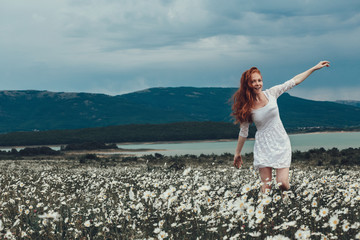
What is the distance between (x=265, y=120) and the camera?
301 inches

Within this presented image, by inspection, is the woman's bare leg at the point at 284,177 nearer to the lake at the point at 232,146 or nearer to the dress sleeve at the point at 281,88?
the dress sleeve at the point at 281,88

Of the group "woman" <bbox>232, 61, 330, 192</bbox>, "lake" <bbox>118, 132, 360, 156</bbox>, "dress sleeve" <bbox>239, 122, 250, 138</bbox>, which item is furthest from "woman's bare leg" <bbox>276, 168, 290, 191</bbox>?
"lake" <bbox>118, 132, 360, 156</bbox>

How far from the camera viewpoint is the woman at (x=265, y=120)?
7.51 meters

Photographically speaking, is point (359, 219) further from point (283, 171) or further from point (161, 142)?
point (161, 142)

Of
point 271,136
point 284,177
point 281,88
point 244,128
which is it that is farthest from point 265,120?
point 284,177

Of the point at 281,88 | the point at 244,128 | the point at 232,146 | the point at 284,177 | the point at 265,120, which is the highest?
the point at 281,88

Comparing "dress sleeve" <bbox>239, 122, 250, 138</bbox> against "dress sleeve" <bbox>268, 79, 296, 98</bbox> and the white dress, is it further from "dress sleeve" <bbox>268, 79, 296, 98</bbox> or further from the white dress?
"dress sleeve" <bbox>268, 79, 296, 98</bbox>

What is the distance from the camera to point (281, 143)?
7574 millimetres

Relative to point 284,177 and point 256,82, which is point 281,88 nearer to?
point 256,82

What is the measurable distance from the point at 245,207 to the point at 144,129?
16861 centimetres

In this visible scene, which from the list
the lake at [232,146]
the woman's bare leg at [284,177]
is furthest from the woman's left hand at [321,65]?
the lake at [232,146]

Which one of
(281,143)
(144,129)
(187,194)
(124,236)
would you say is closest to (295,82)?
(281,143)

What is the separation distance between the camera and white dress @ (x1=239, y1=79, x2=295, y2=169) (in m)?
7.51

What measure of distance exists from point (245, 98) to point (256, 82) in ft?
1.07
